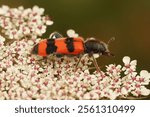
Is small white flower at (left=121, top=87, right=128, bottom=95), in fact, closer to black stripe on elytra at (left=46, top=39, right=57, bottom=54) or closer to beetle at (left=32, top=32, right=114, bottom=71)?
beetle at (left=32, top=32, right=114, bottom=71)

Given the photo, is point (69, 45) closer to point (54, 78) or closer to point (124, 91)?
point (54, 78)

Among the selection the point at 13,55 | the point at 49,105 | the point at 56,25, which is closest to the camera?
the point at 49,105

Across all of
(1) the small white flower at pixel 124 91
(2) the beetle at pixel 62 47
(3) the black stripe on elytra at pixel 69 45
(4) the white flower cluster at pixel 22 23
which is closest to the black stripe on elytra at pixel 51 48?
(2) the beetle at pixel 62 47

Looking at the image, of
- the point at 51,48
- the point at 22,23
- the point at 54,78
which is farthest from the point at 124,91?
the point at 22,23

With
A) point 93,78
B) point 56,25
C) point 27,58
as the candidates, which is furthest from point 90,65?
point 56,25

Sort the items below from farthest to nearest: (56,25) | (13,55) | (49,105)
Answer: (56,25) < (13,55) < (49,105)

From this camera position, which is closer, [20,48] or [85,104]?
[85,104]

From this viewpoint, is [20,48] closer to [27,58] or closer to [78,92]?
[27,58]
